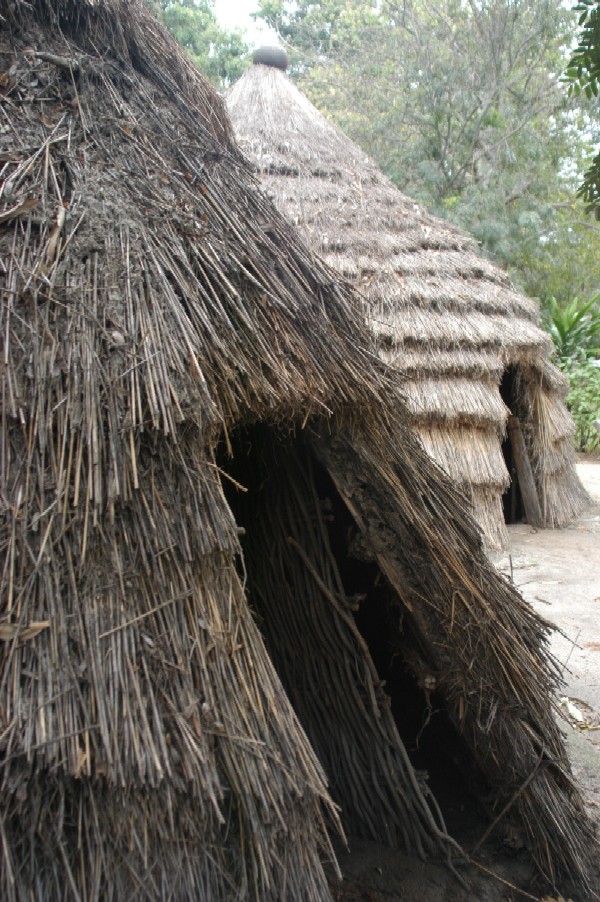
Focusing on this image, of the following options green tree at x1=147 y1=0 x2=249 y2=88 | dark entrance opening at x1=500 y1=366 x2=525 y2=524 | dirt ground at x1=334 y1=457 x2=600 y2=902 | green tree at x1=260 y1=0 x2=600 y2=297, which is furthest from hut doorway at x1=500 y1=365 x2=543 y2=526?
green tree at x1=147 y1=0 x2=249 y2=88

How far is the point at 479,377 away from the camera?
8148 millimetres

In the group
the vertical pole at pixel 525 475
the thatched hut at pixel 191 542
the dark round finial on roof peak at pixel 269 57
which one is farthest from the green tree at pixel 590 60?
the dark round finial on roof peak at pixel 269 57

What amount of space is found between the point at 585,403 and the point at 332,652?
1103 cm

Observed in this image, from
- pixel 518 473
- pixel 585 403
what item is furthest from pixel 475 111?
pixel 518 473

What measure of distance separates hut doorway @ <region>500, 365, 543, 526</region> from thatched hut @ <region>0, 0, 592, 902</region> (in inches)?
235

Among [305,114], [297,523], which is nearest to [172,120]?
[297,523]

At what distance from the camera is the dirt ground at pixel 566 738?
109 inches

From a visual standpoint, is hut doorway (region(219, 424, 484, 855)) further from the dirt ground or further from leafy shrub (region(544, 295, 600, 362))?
leafy shrub (region(544, 295, 600, 362))

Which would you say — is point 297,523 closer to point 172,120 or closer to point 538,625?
point 538,625

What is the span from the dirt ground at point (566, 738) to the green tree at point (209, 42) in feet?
56.9

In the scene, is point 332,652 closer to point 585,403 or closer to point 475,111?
point 585,403

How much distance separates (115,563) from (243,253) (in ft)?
3.80

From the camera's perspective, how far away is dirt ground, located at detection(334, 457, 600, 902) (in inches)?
109

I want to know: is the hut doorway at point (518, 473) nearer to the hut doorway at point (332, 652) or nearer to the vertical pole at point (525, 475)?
the vertical pole at point (525, 475)
